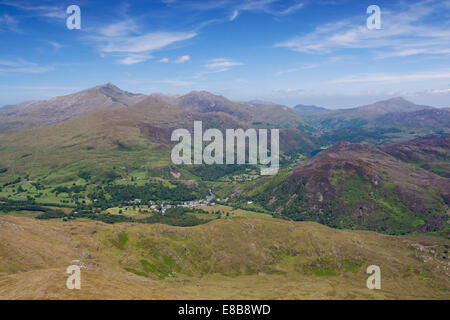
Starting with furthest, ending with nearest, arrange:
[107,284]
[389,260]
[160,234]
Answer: [160,234]
[389,260]
[107,284]

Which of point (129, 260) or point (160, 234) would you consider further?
point (160, 234)
